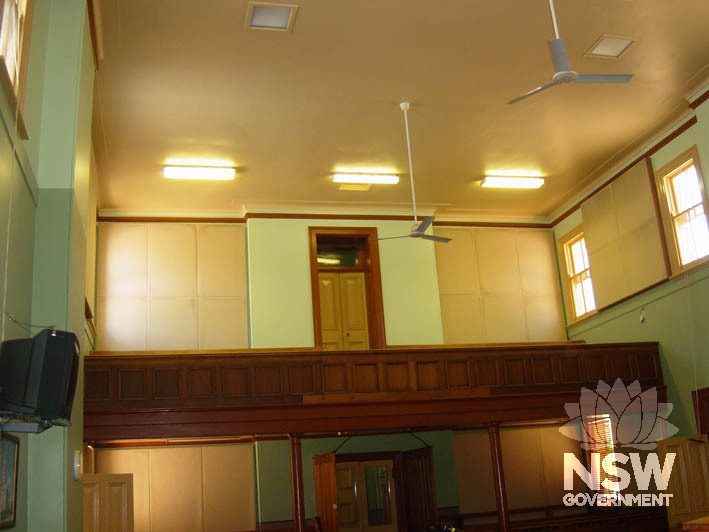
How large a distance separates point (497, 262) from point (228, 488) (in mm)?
6443

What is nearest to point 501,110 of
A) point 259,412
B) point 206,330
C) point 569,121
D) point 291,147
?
point 569,121

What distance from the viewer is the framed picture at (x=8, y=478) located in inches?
180

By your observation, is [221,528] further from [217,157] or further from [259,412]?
[217,157]

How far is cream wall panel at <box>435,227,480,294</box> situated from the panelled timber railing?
10.6ft

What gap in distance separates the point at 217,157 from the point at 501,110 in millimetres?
4254

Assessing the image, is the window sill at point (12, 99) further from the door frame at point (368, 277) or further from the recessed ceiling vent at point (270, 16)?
the door frame at point (368, 277)

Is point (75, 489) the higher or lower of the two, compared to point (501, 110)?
lower

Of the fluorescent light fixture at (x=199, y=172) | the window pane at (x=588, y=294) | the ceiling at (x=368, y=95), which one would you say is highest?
the ceiling at (x=368, y=95)

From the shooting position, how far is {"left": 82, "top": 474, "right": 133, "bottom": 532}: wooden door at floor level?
8.81 meters

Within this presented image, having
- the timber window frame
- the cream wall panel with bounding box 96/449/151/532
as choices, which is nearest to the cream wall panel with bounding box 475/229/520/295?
the timber window frame

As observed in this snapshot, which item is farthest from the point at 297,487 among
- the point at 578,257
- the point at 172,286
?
the point at 578,257

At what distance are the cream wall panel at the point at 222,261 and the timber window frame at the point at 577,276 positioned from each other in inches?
241

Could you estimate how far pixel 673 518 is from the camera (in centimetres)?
1064

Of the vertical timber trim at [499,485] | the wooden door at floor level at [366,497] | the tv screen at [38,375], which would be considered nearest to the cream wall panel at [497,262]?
the wooden door at floor level at [366,497]
